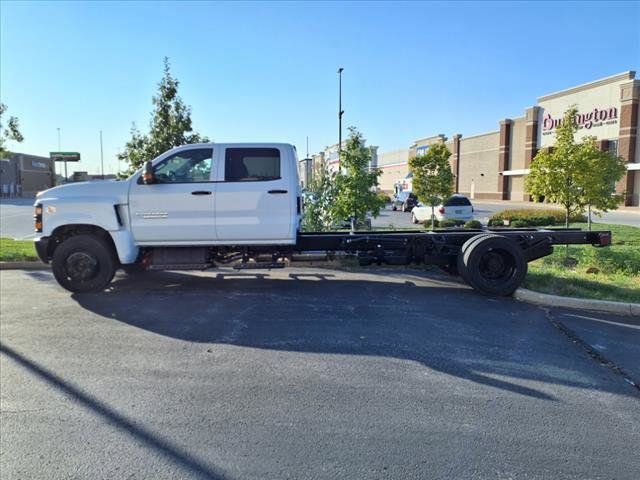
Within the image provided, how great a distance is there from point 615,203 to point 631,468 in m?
11.3

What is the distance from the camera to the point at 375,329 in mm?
6293

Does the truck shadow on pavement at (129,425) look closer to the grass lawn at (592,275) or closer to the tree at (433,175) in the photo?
the grass lawn at (592,275)

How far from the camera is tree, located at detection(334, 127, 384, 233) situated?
40.5ft

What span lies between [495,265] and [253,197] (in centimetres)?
407

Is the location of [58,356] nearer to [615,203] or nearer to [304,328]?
[304,328]

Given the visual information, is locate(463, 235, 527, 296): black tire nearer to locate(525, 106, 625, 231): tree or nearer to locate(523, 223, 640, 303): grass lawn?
locate(523, 223, 640, 303): grass lawn

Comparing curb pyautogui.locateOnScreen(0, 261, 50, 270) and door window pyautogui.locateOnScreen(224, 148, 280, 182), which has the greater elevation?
door window pyautogui.locateOnScreen(224, 148, 280, 182)

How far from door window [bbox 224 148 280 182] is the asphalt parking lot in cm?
196

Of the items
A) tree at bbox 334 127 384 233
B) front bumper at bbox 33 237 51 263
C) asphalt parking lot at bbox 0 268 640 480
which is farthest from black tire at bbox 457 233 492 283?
front bumper at bbox 33 237 51 263

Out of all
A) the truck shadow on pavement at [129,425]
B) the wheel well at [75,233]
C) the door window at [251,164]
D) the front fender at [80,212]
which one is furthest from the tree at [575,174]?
the truck shadow on pavement at [129,425]

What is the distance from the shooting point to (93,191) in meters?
8.17

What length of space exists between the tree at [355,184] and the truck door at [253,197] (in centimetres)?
400

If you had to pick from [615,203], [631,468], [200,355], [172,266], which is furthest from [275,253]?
[615,203]

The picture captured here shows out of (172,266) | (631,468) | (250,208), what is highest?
(250,208)
